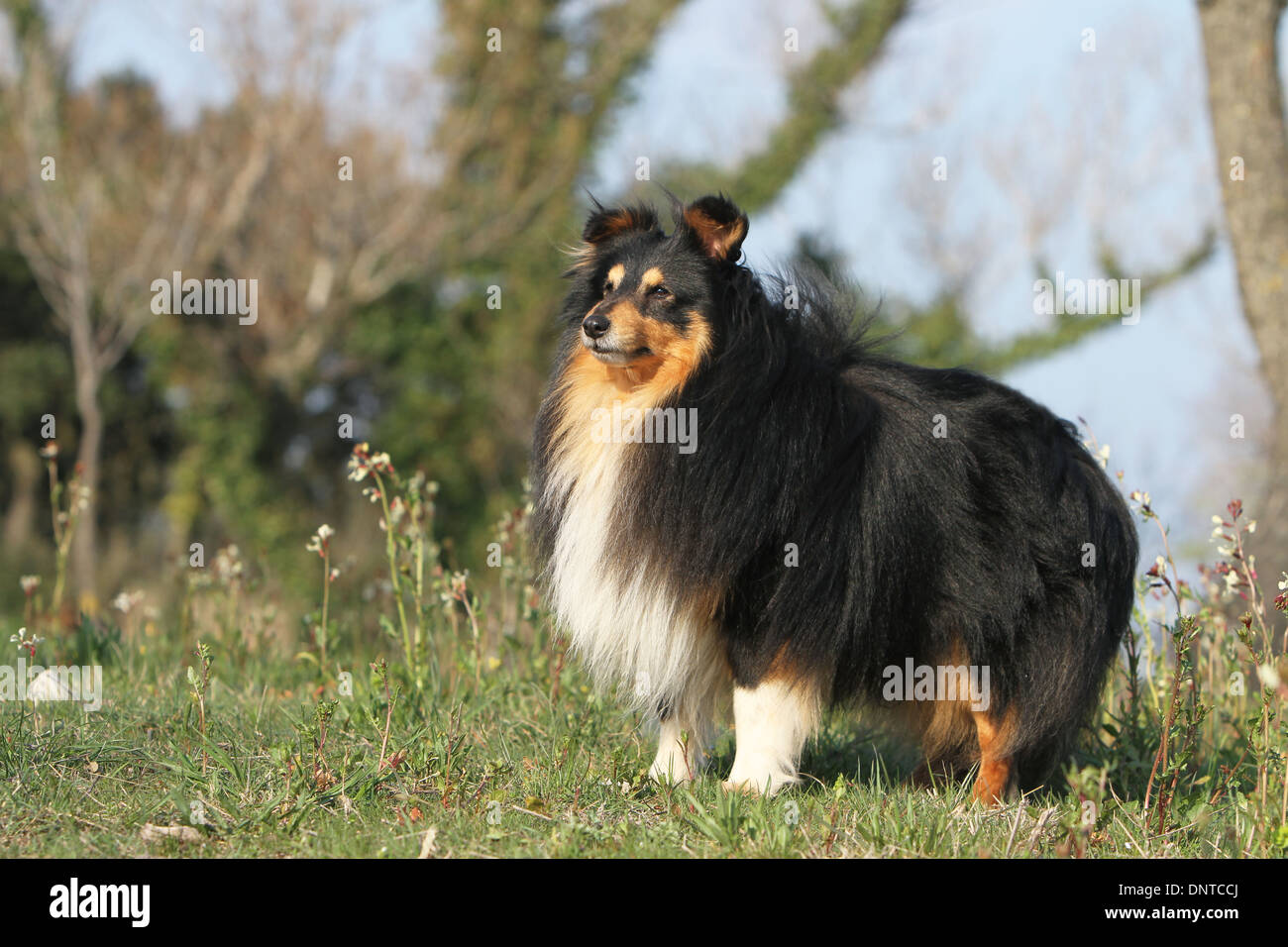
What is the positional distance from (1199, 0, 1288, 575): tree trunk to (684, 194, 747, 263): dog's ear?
495 cm

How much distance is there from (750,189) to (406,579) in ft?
49.6

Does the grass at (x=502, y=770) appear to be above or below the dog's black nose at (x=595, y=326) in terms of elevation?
below

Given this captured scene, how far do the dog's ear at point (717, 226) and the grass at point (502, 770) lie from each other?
5.64ft

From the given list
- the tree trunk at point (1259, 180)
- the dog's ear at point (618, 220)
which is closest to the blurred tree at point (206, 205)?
the tree trunk at point (1259, 180)

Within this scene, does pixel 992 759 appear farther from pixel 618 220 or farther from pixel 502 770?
pixel 618 220

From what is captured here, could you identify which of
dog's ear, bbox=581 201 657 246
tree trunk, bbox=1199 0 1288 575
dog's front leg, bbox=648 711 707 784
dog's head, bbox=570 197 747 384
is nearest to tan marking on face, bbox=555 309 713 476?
dog's head, bbox=570 197 747 384

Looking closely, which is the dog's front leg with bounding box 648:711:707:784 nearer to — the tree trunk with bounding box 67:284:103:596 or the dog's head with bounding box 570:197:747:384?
the dog's head with bounding box 570:197:747:384

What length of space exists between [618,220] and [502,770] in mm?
2290

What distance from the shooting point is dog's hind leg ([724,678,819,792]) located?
173 inches

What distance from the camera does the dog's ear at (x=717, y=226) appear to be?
4.61 metres

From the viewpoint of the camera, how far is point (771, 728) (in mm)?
4422

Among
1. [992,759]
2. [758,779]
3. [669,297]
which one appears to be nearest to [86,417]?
[669,297]

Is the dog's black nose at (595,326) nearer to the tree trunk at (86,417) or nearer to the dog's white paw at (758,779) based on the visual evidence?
the dog's white paw at (758,779)
